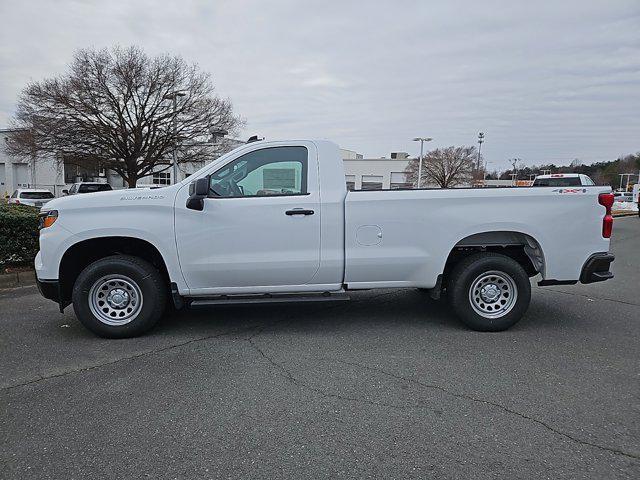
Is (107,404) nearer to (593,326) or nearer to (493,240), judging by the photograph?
(493,240)

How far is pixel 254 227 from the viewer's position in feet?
15.2

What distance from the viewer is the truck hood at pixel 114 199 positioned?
180 inches

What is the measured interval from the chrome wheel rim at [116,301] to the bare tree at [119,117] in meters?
23.7

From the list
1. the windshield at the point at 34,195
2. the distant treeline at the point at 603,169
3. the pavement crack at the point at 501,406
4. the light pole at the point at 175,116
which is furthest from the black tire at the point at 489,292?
the distant treeline at the point at 603,169

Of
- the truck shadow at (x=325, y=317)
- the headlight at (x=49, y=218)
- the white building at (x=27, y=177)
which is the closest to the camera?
the headlight at (x=49, y=218)

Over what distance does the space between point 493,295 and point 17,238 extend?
7.59 metres

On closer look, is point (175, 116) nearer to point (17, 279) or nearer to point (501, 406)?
point (17, 279)

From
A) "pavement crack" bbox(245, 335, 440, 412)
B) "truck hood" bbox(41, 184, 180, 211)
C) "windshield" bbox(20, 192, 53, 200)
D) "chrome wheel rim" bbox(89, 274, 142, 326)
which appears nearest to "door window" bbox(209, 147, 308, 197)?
"truck hood" bbox(41, 184, 180, 211)

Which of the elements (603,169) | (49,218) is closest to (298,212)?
(49,218)

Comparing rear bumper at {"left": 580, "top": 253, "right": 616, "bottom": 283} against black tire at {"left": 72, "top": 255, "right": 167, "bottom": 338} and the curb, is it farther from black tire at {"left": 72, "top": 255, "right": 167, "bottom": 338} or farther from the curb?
the curb

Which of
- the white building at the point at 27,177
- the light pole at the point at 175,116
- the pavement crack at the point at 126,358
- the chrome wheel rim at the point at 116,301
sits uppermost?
the light pole at the point at 175,116

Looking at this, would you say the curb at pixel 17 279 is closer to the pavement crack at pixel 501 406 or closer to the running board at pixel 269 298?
the running board at pixel 269 298

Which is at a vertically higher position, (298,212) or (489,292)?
(298,212)

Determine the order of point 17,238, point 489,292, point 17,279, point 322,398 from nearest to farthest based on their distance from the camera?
point 322,398 < point 489,292 < point 17,279 < point 17,238
